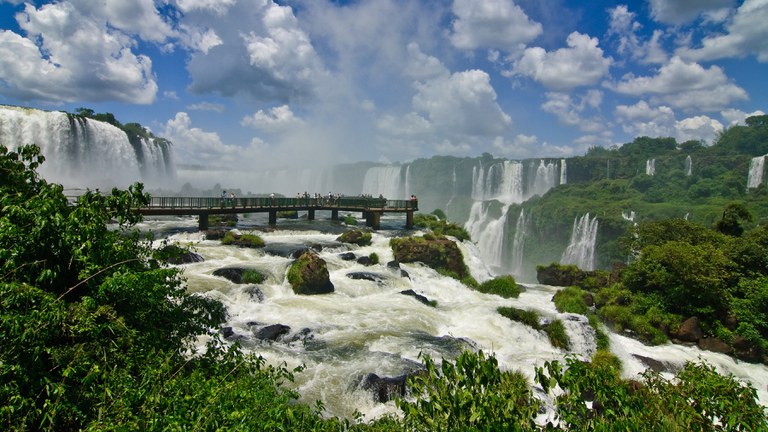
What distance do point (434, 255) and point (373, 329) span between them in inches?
→ 493

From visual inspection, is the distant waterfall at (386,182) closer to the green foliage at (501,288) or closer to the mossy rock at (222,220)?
the mossy rock at (222,220)

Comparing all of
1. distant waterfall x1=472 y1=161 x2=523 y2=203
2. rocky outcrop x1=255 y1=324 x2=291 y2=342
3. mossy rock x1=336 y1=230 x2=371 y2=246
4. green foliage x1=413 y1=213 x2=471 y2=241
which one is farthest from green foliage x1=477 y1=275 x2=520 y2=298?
distant waterfall x1=472 y1=161 x2=523 y2=203

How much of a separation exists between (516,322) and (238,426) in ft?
53.0

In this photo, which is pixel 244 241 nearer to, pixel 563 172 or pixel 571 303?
pixel 571 303

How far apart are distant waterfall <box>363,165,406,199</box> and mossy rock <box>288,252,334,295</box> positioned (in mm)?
79808

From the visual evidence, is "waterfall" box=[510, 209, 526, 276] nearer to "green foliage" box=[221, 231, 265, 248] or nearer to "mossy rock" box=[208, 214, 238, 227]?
"mossy rock" box=[208, 214, 238, 227]

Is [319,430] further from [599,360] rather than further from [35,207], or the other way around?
[599,360]

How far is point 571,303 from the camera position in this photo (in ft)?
70.7

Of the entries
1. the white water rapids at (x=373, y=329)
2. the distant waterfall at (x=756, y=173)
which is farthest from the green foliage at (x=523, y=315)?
the distant waterfall at (x=756, y=173)

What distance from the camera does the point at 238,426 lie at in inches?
165

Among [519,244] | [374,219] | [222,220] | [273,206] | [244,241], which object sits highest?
[273,206]

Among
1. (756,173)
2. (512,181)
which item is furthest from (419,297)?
(756,173)

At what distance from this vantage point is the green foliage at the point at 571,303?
2112cm

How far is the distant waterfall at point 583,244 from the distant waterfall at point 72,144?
6081cm
